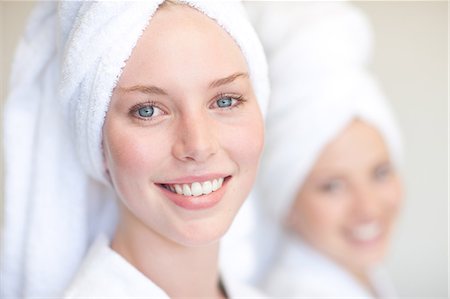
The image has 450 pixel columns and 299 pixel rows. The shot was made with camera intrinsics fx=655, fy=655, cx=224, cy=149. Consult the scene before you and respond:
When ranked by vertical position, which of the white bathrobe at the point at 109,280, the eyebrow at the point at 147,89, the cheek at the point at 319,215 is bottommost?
the white bathrobe at the point at 109,280

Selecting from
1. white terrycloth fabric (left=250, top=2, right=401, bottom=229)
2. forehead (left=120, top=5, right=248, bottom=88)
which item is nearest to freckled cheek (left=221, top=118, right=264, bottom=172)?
forehead (left=120, top=5, right=248, bottom=88)

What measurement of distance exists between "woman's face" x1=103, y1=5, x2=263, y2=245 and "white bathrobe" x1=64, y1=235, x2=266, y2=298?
10cm

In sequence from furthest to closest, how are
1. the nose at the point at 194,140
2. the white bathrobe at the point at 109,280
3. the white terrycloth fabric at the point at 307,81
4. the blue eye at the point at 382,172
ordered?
the blue eye at the point at 382,172
the white terrycloth fabric at the point at 307,81
the white bathrobe at the point at 109,280
the nose at the point at 194,140

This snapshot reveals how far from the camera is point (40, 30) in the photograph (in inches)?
51.9

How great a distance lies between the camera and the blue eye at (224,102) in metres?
1.17

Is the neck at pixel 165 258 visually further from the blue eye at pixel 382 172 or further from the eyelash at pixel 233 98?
the blue eye at pixel 382 172

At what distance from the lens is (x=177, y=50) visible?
110cm

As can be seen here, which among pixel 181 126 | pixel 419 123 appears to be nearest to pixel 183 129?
pixel 181 126

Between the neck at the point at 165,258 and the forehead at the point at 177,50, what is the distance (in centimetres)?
31

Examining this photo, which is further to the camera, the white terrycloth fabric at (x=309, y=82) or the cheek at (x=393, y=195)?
the cheek at (x=393, y=195)

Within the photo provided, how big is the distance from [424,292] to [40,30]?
1.79m

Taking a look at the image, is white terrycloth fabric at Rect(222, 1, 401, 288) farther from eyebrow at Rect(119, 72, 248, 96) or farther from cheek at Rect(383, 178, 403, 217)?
eyebrow at Rect(119, 72, 248, 96)

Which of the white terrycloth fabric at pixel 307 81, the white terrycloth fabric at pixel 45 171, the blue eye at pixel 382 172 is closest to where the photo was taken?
the white terrycloth fabric at pixel 45 171

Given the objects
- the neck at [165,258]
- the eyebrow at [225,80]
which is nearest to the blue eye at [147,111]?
the eyebrow at [225,80]
